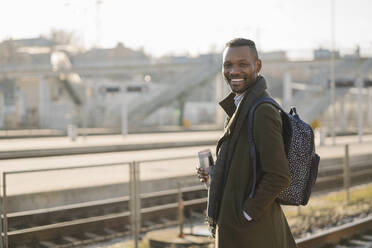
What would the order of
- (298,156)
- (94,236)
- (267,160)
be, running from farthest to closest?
(94,236)
(298,156)
(267,160)

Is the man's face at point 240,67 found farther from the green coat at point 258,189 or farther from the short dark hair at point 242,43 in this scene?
the green coat at point 258,189

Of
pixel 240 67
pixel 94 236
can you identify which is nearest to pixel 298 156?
pixel 240 67

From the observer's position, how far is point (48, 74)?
45156 millimetres

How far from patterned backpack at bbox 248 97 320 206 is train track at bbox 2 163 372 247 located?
15.2 ft

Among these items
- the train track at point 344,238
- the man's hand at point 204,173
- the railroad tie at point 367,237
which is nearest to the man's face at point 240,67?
the man's hand at point 204,173

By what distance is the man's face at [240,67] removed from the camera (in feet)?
10.4

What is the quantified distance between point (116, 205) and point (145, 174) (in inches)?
32.2

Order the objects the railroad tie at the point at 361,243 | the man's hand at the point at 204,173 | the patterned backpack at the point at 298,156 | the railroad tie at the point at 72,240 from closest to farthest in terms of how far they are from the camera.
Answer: the patterned backpack at the point at 298,156 < the man's hand at the point at 204,173 < the railroad tie at the point at 361,243 < the railroad tie at the point at 72,240

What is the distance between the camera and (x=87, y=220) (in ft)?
26.8

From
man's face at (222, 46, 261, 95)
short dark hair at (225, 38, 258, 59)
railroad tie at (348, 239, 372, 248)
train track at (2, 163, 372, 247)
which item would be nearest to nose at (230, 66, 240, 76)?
man's face at (222, 46, 261, 95)

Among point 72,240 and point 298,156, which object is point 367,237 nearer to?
point 72,240

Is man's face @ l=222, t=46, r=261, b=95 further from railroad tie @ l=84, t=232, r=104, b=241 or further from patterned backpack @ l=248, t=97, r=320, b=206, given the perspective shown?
railroad tie @ l=84, t=232, r=104, b=241

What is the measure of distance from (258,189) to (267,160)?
0.55ft

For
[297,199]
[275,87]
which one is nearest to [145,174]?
[297,199]
